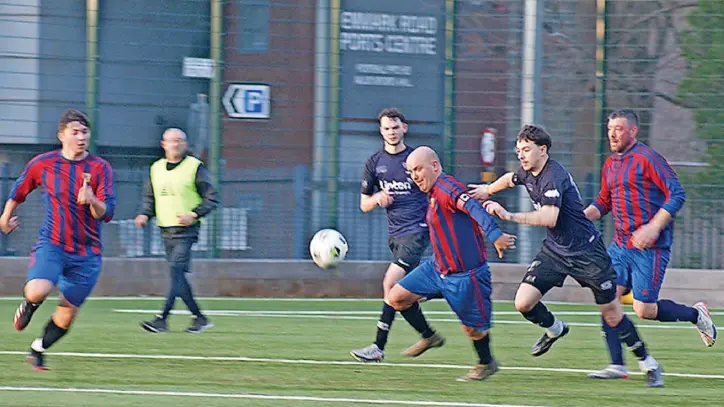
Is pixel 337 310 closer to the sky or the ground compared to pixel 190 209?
closer to the ground

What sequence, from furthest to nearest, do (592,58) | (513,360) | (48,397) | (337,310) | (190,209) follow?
(592,58)
(337,310)
(190,209)
(513,360)
(48,397)

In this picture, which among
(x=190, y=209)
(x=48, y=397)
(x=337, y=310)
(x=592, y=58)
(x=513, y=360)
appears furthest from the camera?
(x=592, y=58)

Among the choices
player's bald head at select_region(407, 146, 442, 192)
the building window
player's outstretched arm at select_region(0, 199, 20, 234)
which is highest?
the building window

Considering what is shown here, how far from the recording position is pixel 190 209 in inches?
451

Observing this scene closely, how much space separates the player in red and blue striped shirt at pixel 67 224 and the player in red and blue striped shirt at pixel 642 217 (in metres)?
3.49

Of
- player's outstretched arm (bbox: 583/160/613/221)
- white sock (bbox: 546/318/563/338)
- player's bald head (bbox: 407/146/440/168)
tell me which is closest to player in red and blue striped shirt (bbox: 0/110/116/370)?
player's bald head (bbox: 407/146/440/168)

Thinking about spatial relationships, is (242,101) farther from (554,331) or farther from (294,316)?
(554,331)

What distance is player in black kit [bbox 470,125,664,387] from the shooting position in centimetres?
827

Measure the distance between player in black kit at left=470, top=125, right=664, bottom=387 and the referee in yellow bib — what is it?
3512 mm

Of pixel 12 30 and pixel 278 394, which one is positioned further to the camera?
pixel 12 30

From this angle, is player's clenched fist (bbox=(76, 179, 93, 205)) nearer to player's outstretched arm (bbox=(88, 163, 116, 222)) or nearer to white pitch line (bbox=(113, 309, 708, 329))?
player's outstretched arm (bbox=(88, 163, 116, 222))

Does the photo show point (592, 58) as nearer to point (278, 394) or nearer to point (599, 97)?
point (599, 97)

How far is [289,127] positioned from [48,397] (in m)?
7.56

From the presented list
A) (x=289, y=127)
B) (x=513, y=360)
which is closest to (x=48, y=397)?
(x=513, y=360)
